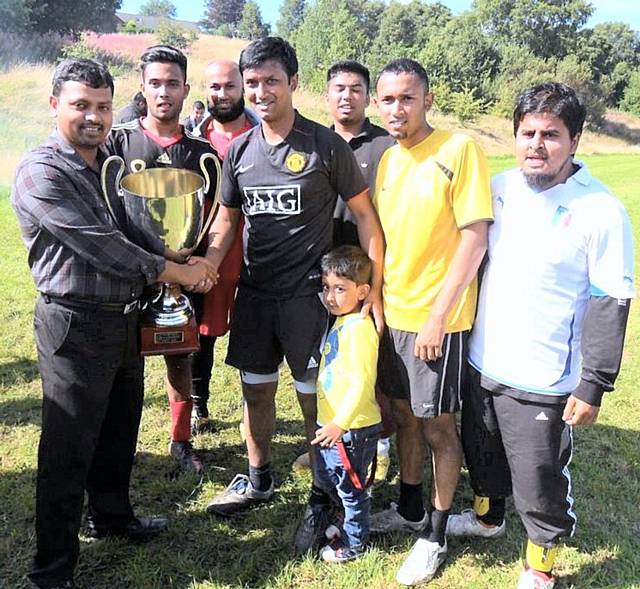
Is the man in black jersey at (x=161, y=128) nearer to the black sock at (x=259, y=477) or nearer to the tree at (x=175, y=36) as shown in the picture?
the black sock at (x=259, y=477)

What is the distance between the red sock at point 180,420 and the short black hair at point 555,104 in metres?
2.42

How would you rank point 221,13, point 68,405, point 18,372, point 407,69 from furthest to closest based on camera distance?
point 221,13 < point 18,372 < point 407,69 < point 68,405

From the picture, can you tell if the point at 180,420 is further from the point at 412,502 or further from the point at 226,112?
the point at 226,112

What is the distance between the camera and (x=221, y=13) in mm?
109688

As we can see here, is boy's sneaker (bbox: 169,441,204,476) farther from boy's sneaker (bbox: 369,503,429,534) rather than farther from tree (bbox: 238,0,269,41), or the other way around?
tree (bbox: 238,0,269,41)

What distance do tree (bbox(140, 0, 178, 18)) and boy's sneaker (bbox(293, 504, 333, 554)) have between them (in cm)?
10970

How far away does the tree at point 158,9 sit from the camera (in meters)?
102

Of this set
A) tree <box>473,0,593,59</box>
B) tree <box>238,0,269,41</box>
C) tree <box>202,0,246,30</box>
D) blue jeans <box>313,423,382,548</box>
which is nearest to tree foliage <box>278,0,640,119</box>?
tree <box>473,0,593,59</box>

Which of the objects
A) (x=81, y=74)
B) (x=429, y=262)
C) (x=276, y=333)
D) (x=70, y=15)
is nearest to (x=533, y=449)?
(x=429, y=262)

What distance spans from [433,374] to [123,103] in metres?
21.6

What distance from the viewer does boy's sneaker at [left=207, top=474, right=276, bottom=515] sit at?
3.23 m

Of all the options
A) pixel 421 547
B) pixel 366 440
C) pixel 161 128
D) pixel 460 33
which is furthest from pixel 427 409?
pixel 460 33

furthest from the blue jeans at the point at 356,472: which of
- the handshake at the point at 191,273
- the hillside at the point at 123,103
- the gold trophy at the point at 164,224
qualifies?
the hillside at the point at 123,103

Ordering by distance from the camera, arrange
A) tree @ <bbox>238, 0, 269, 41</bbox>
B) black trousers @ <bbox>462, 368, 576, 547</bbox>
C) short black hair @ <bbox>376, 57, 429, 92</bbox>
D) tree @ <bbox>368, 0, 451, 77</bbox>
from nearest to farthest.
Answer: black trousers @ <bbox>462, 368, 576, 547</bbox> → short black hair @ <bbox>376, 57, 429, 92</bbox> → tree @ <bbox>368, 0, 451, 77</bbox> → tree @ <bbox>238, 0, 269, 41</bbox>
